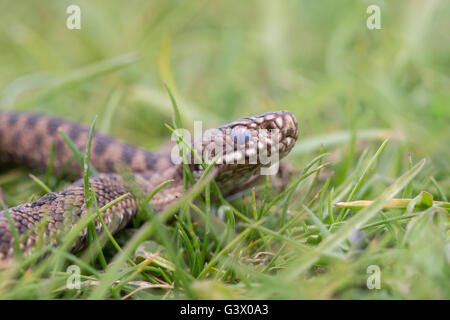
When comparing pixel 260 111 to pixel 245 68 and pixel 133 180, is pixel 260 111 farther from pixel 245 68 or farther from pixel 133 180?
pixel 133 180

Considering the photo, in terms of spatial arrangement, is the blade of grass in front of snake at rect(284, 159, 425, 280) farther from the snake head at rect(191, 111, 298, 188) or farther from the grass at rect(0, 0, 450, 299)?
the snake head at rect(191, 111, 298, 188)

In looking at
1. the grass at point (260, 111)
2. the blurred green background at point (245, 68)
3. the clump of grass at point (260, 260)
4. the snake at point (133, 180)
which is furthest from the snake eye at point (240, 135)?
the blurred green background at point (245, 68)

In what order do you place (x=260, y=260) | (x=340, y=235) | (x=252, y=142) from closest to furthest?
(x=340, y=235), (x=260, y=260), (x=252, y=142)

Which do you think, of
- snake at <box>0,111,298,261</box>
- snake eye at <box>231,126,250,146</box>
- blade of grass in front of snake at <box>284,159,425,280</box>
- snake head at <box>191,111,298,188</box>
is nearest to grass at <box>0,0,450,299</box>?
blade of grass in front of snake at <box>284,159,425,280</box>

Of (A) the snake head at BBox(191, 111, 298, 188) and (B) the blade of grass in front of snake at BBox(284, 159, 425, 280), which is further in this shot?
(A) the snake head at BBox(191, 111, 298, 188)

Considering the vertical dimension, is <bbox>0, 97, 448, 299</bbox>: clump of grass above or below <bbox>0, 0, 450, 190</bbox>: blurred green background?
below

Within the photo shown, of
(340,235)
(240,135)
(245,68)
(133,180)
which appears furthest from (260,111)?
(340,235)
